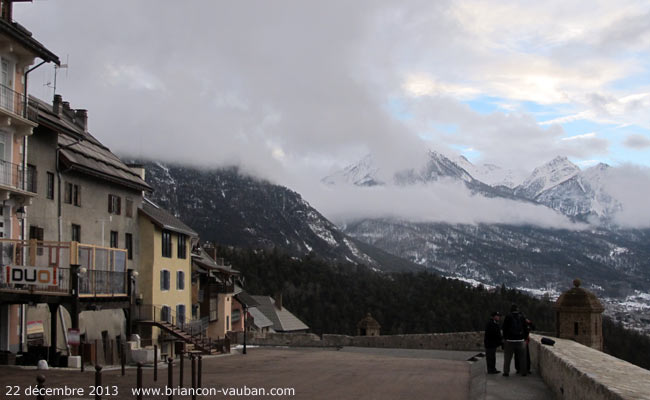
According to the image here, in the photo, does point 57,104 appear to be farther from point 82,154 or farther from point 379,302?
point 379,302

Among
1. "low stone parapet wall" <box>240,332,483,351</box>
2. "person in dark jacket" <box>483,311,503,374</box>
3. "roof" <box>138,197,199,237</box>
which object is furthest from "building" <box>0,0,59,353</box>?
"low stone parapet wall" <box>240,332,483,351</box>

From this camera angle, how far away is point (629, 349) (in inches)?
5374

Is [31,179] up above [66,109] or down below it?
below

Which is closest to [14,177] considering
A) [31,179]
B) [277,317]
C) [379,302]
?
[31,179]

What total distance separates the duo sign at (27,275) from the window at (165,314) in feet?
49.9

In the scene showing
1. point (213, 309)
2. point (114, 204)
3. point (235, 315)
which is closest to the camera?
point (114, 204)

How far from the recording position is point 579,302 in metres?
32.2

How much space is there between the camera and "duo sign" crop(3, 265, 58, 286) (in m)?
25.0

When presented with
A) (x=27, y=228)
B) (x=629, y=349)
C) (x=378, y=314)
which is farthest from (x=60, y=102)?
(x=629, y=349)

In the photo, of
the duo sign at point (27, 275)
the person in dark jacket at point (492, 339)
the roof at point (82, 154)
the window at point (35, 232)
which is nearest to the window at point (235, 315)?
the roof at point (82, 154)

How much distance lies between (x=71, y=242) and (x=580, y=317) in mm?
20869

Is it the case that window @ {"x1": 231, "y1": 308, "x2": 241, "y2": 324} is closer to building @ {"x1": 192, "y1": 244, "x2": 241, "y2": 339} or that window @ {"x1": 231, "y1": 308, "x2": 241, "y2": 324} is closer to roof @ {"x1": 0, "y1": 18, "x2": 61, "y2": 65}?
building @ {"x1": 192, "y1": 244, "x2": 241, "y2": 339}

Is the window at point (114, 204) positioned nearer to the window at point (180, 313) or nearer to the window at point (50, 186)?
the window at point (50, 186)

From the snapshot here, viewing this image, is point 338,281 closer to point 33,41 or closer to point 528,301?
point 528,301
